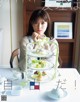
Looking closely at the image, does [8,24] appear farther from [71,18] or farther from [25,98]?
[25,98]

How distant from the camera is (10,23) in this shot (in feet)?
10.3

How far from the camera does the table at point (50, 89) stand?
1.27 metres

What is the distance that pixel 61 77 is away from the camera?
161cm

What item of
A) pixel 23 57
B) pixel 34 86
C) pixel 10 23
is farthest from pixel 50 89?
pixel 10 23

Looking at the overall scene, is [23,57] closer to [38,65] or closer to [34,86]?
[38,65]

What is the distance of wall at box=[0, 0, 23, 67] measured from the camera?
3.07 metres

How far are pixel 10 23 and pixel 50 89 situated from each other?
1.91 metres

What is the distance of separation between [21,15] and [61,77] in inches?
67.3

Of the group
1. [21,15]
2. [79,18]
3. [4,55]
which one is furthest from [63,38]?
[4,55]

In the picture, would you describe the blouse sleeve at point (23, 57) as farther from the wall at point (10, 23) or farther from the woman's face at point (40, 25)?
the wall at point (10, 23)

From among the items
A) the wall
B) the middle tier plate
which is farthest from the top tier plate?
the wall

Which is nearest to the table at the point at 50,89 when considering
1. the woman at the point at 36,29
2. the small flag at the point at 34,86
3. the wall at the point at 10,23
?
the small flag at the point at 34,86

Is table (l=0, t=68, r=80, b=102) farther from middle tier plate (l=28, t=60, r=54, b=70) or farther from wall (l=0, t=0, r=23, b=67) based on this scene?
wall (l=0, t=0, r=23, b=67)

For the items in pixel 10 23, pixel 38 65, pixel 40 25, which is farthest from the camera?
pixel 10 23
